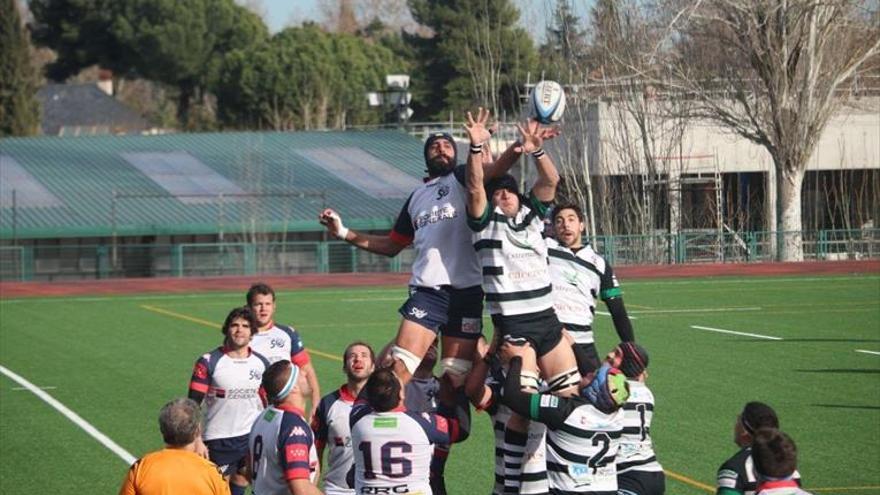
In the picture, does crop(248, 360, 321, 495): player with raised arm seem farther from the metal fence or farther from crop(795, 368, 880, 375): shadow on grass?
the metal fence

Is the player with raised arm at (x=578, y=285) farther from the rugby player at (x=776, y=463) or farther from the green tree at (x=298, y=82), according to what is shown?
the green tree at (x=298, y=82)

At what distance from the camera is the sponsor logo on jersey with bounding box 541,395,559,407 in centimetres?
952

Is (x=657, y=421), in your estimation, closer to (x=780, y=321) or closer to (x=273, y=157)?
(x=780, y=321)

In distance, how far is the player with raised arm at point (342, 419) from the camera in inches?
397

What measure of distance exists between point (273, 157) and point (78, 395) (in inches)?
1824

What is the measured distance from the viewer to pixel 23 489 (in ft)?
48.0

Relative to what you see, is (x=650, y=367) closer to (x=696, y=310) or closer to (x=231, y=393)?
(x=696, y=310)

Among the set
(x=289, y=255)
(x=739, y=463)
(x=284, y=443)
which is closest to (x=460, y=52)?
(x=289, y=255)

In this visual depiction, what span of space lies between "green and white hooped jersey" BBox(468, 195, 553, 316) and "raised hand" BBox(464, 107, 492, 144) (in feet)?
1.46

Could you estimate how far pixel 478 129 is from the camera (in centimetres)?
1039

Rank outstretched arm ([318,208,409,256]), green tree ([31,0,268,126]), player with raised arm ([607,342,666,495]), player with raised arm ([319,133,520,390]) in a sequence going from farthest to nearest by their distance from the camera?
green tree ([31,0,268,126]) → outstretched arm ([318,208,409,256]) → player with raised arm ([319,133,520,390]) → player with raised arm ([607,342,666,495])

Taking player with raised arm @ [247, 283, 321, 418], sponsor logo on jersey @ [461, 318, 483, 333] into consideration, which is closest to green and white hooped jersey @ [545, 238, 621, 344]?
sponsor logo on jersey @ [461, 318, 483, 333]

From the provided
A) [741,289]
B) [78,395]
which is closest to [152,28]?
[741,289]

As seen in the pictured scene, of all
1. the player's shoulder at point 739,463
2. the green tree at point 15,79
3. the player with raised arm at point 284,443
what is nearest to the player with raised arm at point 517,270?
the player with raised arm at point 284,443
